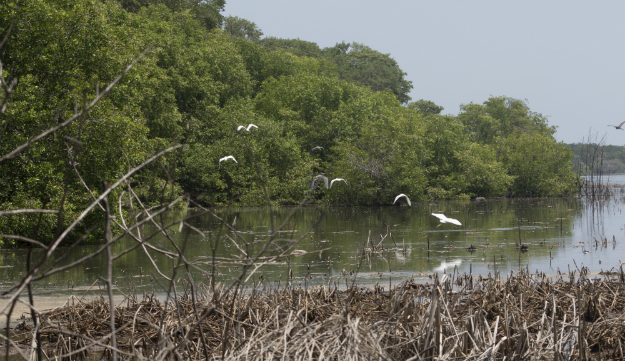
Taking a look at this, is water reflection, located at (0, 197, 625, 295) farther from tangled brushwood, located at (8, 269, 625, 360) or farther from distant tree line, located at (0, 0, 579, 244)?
distant tree line, located at (0, 0, 579, 244)

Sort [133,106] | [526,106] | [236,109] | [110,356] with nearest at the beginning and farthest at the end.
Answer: [110,356]
[133,106]
[236,109]
[526,106]

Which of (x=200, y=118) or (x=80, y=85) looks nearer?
(x=80, y=85)

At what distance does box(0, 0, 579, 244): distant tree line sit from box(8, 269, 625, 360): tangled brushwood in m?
6.44

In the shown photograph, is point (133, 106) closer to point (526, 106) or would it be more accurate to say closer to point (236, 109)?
point (236, 109)

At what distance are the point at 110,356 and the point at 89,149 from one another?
36.3 ft

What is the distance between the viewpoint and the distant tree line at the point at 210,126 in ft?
49.1

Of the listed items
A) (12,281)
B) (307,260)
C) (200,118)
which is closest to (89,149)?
(12,281)

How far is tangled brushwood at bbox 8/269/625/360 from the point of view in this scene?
132 inches

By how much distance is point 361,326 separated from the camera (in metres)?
3.35

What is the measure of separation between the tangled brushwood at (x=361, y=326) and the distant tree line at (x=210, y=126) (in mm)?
6440

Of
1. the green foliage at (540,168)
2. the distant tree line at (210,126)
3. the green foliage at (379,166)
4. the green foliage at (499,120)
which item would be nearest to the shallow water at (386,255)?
the distant tree line at (210,126)

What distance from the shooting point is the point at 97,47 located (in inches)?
640

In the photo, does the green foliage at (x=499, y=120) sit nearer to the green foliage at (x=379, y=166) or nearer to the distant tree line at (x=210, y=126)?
the distant tree line at (x=210, y=126)

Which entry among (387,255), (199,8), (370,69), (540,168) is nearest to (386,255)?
(387,255)
